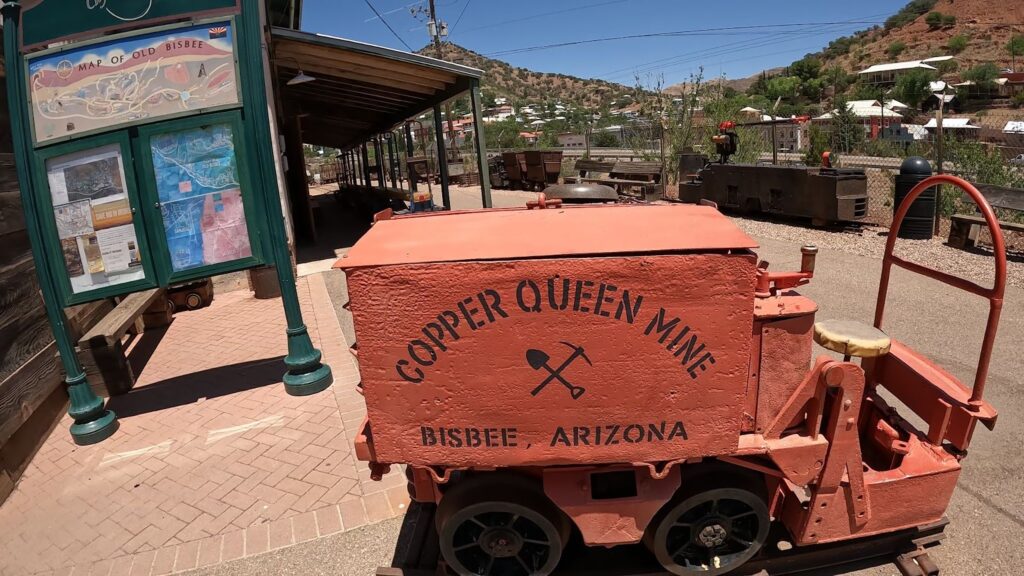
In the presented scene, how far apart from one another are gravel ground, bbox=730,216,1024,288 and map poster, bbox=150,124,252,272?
26.5 feet

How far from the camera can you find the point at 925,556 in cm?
258

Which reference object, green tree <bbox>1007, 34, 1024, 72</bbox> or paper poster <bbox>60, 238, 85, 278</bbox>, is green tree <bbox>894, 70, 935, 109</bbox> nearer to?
green tree <bbox>1007, 34, 1024, 72</bbox>

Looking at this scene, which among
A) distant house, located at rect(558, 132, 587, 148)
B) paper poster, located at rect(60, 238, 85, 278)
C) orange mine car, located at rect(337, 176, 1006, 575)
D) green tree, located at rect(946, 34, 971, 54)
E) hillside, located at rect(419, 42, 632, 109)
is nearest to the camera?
orange mine car, located at rect(337, 176, 1006, 575)

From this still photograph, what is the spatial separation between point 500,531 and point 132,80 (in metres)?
4.28

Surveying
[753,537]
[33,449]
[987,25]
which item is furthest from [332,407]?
[987,25]

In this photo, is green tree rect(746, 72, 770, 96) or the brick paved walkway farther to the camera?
green tree rect(746, 72, 770, 96)

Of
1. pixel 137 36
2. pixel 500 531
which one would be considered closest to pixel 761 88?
pixel 137 36

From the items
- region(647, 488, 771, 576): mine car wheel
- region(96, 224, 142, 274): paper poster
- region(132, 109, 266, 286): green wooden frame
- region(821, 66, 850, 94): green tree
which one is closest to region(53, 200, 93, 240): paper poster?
region(96, 224, 142, 274): paper poster

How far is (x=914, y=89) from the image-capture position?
1982 inches

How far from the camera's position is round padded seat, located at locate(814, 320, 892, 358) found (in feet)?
7.96

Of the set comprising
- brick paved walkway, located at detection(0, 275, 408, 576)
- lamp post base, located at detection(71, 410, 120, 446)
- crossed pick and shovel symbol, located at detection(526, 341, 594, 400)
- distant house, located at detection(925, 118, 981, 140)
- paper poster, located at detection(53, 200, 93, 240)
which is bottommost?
brick paved walkway, located at detection(0, 275, 408, 576)

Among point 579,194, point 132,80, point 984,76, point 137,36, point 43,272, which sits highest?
point 984,76

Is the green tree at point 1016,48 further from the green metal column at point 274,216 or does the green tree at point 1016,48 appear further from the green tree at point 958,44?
the green metal column at point 274,216

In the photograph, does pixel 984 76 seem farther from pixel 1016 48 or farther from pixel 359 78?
pixel 359 78
